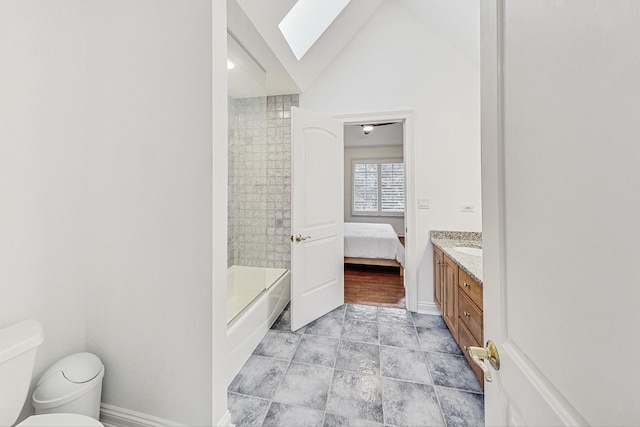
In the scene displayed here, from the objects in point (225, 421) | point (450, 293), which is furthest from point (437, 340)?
point (225, 421)

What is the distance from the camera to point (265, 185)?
9.86ft

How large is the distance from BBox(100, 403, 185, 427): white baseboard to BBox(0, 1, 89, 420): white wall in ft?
1.07

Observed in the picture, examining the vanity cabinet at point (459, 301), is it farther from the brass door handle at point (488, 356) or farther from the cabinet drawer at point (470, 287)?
the brass door handle at point (488, 356)

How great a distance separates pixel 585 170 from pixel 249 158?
112 inches

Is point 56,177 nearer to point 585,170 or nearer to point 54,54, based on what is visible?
point 54,54

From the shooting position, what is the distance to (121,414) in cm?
136

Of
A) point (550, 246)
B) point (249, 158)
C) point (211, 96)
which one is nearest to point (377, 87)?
point (249, 158)

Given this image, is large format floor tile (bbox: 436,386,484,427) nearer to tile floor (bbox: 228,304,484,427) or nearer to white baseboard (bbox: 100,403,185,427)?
tile floor (bbox: 228,304,484,427)

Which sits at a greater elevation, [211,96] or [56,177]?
[211,96]

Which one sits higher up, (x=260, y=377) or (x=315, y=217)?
(x=315, y=217)

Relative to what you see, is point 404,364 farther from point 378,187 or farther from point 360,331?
point 378,187

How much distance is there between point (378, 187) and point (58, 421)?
20.7 feet

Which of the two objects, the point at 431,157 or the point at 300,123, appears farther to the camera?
the point at 431,157

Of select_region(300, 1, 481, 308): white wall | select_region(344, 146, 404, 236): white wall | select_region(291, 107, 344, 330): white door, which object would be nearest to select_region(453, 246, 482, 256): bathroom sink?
select_region(300, 1, 481, 308): white wall
